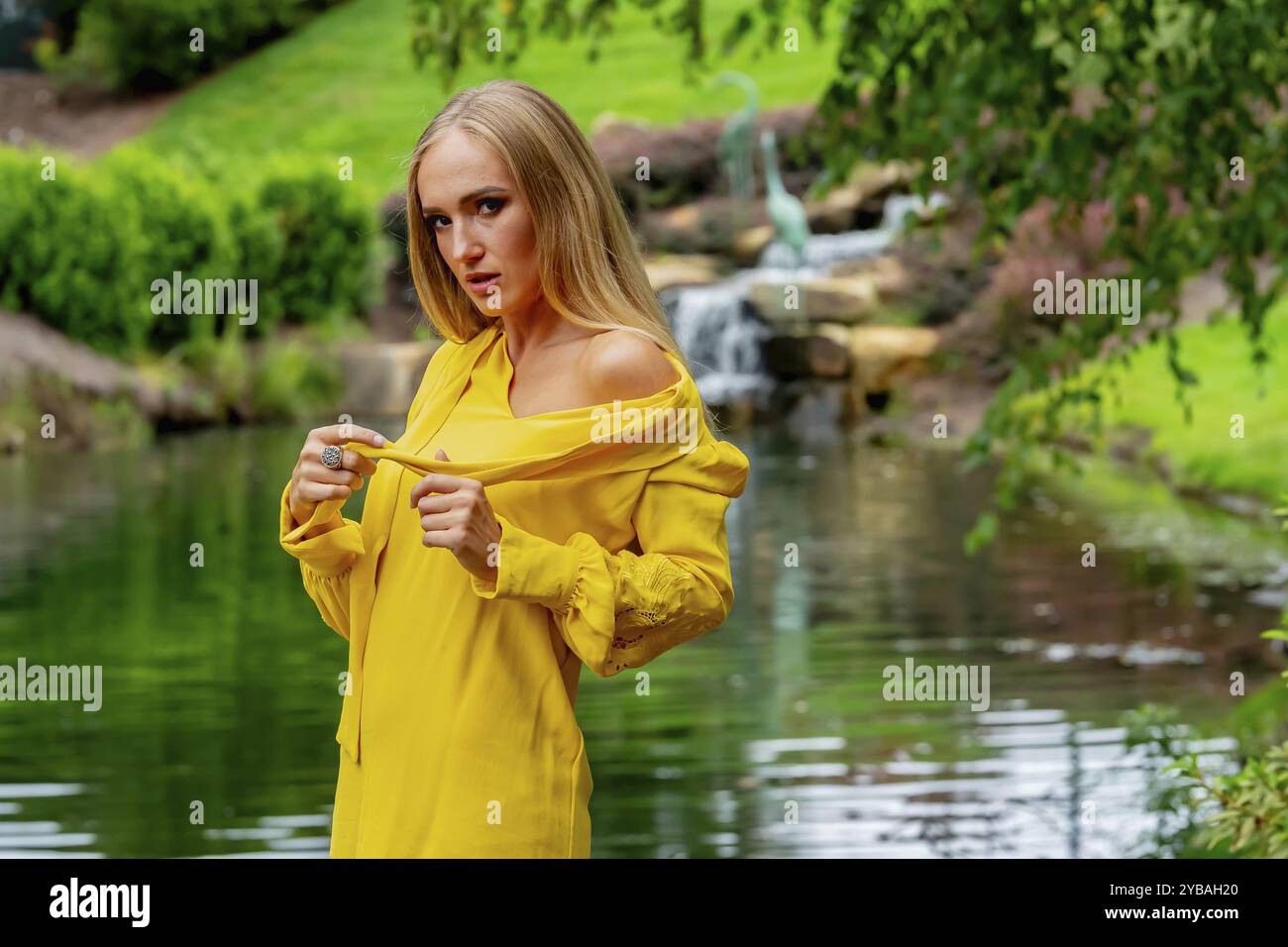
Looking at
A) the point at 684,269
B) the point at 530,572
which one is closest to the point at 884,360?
the point at 684,269

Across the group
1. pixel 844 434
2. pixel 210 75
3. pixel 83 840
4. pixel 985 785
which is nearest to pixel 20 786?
pixel 83 840

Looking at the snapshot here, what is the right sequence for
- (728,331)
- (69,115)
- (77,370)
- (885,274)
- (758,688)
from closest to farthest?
(758,688) < (77,370) < (728,331) < (885,274) < (69,115)

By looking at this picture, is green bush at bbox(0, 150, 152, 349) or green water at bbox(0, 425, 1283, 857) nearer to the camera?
green water at bbox(0, 425, 1283, 857)

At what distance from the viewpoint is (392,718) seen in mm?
1784

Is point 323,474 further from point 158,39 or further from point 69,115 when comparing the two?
point 69,115

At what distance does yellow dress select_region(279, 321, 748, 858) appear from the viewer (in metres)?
1.73

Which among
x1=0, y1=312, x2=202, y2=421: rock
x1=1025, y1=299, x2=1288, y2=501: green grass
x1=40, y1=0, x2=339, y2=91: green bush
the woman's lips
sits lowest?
the woman's lips

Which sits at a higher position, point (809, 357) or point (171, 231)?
point (171, 231)

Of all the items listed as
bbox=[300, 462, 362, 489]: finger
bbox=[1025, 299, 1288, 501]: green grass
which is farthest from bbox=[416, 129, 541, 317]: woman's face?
bbox=[1025, 299, 1288, 501]: green grass

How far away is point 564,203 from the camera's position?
1.79 metres

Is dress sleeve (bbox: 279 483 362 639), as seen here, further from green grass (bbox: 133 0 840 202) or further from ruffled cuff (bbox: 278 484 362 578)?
green grass (bbox: 133 0 840 202)

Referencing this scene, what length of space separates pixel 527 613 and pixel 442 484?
20 cm

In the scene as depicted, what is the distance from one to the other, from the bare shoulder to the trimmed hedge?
17.7 metres
